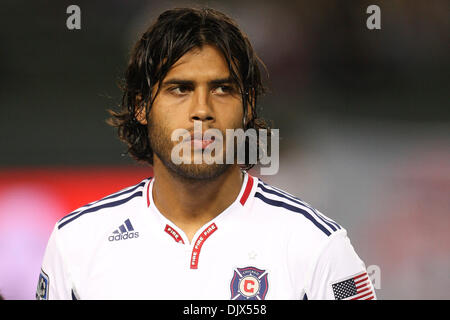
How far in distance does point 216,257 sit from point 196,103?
2.64 ft

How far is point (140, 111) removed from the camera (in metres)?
3.08

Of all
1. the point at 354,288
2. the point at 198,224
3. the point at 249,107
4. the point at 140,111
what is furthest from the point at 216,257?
the point at 140,111

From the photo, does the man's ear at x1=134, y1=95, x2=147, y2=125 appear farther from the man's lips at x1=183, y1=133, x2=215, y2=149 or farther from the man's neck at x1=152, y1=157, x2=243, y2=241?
the man's lips at x1=183, y1=133, x2=215, y2=149

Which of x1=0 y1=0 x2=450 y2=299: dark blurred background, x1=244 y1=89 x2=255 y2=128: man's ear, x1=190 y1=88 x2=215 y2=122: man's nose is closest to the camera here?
x1=190 y1=88 x2=215 y2=122: man's nose

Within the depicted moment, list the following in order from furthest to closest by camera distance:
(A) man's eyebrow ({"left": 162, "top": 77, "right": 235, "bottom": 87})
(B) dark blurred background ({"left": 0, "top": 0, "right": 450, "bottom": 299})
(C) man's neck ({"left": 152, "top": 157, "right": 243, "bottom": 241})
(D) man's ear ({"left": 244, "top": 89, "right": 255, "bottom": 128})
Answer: (B) dark blurred background ({"left": 0, "top": 0, "right": 450, "bottom": 299}) < (D) man's ear ({"left": 244, "top": 89, "right": 255, "bottom": 128}) < (C) man's neck ({"left": 152, "top": 157, "right": 243, "bottom": 241}) < (A) man's eyebrow ({"left": 162, "top": 77, "right": 235, "bottom": 87})

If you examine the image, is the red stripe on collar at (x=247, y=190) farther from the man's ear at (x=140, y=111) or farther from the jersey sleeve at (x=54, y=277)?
the jersey sleeve at (x=54, y=277)

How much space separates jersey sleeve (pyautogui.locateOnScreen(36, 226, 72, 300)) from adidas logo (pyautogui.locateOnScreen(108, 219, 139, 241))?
1.00 feet

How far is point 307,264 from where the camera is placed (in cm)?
265

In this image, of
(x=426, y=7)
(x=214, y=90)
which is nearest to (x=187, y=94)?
(x=214, y=90)

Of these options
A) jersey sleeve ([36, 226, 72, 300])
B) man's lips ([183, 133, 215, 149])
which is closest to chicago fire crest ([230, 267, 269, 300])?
man's lips ([183, 133, 215, 149])

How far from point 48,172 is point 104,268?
3778 millimetres

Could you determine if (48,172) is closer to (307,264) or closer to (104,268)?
(104,268)

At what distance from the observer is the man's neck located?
2822 mm

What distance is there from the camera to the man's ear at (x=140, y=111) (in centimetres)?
Result: 305
